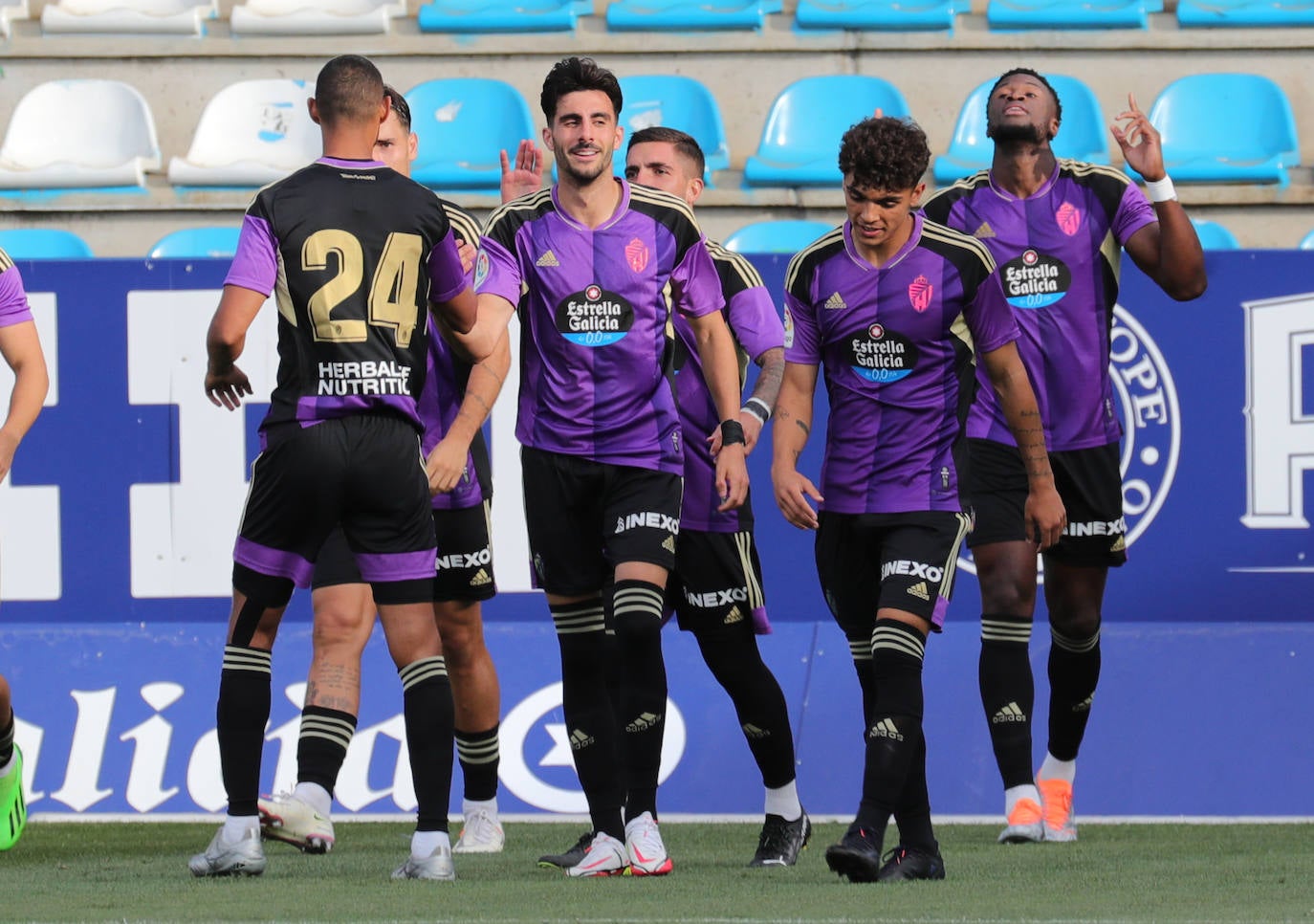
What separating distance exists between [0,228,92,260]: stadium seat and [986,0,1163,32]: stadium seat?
5094 millimetres

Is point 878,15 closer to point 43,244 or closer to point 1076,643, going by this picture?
point 43,244

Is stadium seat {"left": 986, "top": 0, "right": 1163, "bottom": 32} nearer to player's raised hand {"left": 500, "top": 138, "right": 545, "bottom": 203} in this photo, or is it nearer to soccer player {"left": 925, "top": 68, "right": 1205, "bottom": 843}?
soccer player {"left": 925, "top": 68, "right": 1205, "bottom": 843}

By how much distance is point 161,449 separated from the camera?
754cm

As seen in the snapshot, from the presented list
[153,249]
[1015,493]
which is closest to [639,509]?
[1015,493]

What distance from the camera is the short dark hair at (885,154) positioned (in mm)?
4840

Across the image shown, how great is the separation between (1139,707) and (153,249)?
548 cm

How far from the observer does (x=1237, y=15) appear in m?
11.0

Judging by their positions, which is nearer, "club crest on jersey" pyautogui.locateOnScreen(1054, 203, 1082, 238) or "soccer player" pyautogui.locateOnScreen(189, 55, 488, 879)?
"soccer player" pyautogui.locateOnScreen(189, 55, 488, 879)

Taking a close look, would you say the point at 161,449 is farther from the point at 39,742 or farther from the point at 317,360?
the point at 317,360

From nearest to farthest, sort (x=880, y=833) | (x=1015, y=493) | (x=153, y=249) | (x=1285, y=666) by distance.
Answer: (x=880, y=833) → (x=1015, y=493) → (x=1285, y=666) → (x=153, y=249)

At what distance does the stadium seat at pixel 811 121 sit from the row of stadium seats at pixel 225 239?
471mm

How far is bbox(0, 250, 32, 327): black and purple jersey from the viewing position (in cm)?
548

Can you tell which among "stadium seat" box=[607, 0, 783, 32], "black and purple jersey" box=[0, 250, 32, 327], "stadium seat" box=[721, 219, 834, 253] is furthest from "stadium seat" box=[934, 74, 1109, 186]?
"black and purple jersey" box=[0, 250, 32, 327]

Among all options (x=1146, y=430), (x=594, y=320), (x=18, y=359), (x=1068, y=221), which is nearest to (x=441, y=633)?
(x=594, y=320)
